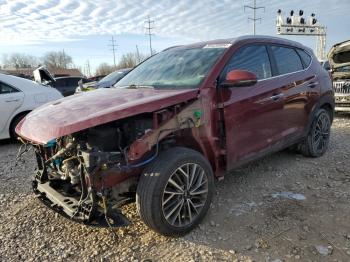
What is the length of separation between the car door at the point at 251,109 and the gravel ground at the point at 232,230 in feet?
1.78

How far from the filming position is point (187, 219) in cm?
327

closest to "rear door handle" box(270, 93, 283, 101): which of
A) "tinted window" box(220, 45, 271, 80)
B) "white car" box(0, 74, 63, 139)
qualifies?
"tinted window" box(220, 45, 271, 80)

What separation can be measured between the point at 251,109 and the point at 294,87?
3.60 ft

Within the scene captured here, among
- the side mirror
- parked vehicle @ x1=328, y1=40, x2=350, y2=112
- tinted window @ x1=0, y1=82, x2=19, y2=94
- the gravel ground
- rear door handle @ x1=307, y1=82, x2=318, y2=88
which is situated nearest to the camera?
the gravel ground

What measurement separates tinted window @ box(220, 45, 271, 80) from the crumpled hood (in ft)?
18.3

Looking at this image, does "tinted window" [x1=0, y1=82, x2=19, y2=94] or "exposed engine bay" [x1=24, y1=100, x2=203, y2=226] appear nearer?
"exposed engine bay" [x1=24, y1=100, x2=203, y2=226]

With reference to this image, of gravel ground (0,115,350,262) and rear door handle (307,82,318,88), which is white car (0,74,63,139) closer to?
gravel ground (0,115,350,262)

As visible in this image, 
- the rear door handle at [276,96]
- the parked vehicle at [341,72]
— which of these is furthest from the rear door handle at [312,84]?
the parked vehicle at [341,72]

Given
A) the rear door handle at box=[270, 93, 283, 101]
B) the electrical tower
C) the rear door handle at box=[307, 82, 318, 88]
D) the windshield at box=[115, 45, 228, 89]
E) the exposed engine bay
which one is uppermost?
the electrical tower

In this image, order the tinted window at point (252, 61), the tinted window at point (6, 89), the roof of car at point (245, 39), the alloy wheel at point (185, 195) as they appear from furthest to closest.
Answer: the tinted window at point (6, 89)
the roof of car at point (245, 39)
the tinted window at point (252, 61)
the alloy wheel at point (185, 195)

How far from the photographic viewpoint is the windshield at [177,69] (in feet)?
12.0

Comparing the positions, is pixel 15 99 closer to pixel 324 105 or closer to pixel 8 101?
pixel 8 101

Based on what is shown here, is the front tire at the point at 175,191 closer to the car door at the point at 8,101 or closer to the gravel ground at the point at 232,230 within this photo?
the gravel ground at the point at 232,230

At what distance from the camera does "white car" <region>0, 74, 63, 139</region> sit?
6781mm
